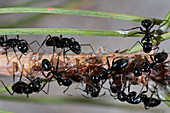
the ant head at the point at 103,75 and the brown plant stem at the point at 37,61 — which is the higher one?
the brown plant stem at the point at 37,61

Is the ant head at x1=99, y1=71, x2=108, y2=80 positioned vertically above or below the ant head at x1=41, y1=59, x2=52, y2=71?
below

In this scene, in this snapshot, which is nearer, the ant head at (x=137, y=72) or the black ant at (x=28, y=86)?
the ant head at (x=137, y=72)

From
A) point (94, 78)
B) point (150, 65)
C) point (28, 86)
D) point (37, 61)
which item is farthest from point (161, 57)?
point (28, 86)

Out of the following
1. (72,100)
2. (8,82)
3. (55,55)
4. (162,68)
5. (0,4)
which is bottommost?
(72,100)

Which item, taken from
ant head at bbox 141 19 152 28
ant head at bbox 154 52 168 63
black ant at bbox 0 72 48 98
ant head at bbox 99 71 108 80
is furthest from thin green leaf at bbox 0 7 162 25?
black ant at bbox 0 72 48 98

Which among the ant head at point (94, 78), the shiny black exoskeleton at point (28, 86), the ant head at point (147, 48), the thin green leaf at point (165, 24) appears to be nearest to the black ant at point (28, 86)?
the shiny black exoskeleton at point (28, 86)

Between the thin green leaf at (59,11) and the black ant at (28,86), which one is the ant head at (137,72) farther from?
the black ant at (28,86)

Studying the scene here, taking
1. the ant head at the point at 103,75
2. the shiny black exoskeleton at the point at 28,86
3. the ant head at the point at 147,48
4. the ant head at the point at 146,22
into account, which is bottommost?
the shiny black exoskeleton at the point at 28,86

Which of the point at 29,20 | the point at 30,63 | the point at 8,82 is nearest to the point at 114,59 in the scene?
the point at 30,63

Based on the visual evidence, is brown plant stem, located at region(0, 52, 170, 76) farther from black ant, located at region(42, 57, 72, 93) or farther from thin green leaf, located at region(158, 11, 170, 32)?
thin green leaf, located at region(158, 11, 170, 32)

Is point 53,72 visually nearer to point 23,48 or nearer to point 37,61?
point 37,61

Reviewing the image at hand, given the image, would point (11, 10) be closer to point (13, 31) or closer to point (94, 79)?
point (13, 31)
